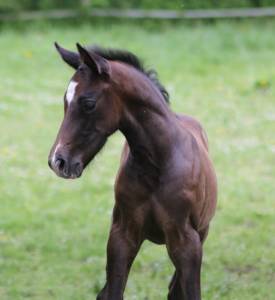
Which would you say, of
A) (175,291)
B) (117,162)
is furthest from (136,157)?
(117,162)

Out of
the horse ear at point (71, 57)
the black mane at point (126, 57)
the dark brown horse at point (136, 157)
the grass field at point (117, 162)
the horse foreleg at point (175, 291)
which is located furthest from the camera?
the grass field at point (117, 162)

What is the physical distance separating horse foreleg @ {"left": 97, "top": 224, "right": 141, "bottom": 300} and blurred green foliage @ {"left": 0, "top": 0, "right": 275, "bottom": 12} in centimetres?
1365

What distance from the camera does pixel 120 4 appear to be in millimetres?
19828

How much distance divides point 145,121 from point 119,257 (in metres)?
0.80

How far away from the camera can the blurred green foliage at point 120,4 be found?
1938 centimetres

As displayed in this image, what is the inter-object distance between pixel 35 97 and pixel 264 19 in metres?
6.04

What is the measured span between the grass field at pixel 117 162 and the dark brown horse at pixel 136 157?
1266mm

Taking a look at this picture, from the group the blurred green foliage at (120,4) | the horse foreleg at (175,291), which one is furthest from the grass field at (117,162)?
the horse foreleg at (175,291)

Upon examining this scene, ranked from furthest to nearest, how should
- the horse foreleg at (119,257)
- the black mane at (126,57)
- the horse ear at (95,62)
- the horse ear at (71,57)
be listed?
the horse foreleg at (119,257)
the black mane at (126,57)
the horse ear at (71,57)
the horse ear at (95,62)

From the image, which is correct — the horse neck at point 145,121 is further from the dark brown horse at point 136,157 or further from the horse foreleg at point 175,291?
the horse foreleg at point 175,291

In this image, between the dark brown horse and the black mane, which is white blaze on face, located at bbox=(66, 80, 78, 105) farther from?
the black mane

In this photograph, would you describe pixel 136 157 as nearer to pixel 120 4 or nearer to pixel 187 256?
pixel 187 256

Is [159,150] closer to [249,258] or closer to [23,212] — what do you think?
[249,258]

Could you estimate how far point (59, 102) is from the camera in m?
14.6
